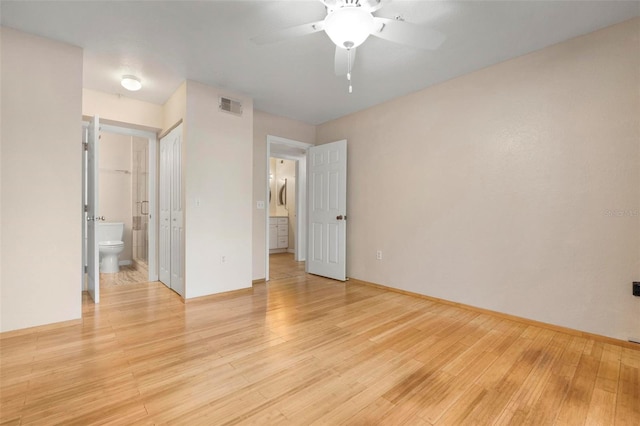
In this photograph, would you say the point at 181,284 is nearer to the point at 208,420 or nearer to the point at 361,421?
the point at 208,420

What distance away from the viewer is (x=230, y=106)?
143 inches

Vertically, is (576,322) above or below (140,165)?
below

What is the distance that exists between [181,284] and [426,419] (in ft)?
9.86

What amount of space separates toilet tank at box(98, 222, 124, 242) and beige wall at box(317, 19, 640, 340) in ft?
15.7

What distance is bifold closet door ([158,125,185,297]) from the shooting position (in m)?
3.57

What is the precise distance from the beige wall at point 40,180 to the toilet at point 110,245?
2.26 m

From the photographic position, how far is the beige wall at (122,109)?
11.5 ft

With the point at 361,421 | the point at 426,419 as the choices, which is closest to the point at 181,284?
the point at 361,421

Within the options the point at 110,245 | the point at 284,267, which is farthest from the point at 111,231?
the point at 284,267

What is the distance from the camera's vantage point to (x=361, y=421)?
146cm

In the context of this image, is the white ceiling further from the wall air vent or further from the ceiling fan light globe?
the ceiling fan light globe

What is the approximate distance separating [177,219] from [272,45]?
235 centimetres

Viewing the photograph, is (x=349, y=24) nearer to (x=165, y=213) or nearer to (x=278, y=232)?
(x=165, y=213)

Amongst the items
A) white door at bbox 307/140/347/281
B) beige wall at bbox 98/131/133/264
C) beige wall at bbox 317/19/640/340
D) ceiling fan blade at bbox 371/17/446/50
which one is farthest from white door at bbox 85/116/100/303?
beige wall at bbox 317/19/640/340
